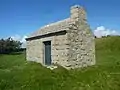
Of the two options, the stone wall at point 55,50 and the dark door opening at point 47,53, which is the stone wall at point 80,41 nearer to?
the stone wall at point 55,50

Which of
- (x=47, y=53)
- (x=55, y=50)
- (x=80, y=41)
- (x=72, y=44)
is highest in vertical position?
(x=80, y=41)

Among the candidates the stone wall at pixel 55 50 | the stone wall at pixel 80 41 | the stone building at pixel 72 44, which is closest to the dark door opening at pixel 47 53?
the stone building at pixel 72 44

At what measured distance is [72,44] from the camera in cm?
2055

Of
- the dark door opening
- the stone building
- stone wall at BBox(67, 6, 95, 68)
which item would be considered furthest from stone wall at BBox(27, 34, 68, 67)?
stone wall at BBox(67, 6, 95, 68)

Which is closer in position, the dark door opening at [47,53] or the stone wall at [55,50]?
the stone wall at [55,50]

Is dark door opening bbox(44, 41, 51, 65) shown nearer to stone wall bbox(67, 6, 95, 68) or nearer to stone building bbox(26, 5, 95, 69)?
stone building bbox(26, 5, 95, 69)

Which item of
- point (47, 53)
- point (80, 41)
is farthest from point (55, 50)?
point (80, 41)

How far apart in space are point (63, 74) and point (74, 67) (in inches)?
116

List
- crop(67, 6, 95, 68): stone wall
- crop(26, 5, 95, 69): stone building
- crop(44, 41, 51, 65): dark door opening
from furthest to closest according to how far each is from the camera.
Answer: crop(44, 41, 51, 65): dark door opening
crop(67, 6, 95, 68): stone wall
crop(26, 5, 95, 69): stone building

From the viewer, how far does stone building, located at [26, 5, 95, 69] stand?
20.4 meters

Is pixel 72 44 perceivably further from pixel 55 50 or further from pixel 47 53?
pixel 47 53

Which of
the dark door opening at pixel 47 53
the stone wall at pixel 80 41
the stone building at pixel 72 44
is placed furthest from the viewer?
the dark door opening at pixel 47 53

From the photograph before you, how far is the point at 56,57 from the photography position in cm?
2164

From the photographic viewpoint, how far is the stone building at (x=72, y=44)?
2036 cm
